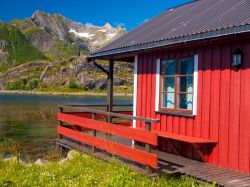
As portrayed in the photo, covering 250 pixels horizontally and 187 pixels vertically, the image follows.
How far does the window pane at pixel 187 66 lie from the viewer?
10016 millimetres

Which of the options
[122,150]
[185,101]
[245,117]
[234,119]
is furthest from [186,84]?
[122,150]

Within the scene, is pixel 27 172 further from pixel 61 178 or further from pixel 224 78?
pixel 224 78

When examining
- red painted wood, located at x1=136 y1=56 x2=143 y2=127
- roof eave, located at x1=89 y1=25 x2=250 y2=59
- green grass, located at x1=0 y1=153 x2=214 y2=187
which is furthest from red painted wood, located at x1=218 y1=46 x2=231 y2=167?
red painted wood, located at x1=136 y1=56 x2=143 y2=127

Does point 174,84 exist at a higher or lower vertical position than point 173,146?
higher

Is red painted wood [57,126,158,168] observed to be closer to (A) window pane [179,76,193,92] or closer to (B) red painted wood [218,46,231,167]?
(B) red painted wood [218,46,231,167]

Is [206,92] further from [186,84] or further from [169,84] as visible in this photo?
[169,84]

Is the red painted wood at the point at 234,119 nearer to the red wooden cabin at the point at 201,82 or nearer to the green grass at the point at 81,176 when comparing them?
the red wooden cabin at the point at 201,82

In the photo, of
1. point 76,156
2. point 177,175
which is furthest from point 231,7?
point 76,156

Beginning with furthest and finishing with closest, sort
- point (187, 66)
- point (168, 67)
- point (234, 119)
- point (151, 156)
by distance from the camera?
point (168, 67) → point (187, 66) → point (234, 119) → point (151, 156)

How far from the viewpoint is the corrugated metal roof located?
8.52 m

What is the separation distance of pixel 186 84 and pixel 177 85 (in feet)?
0.83

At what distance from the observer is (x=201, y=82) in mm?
9711

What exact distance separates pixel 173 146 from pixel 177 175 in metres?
2.03

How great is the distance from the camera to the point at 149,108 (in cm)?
1153
